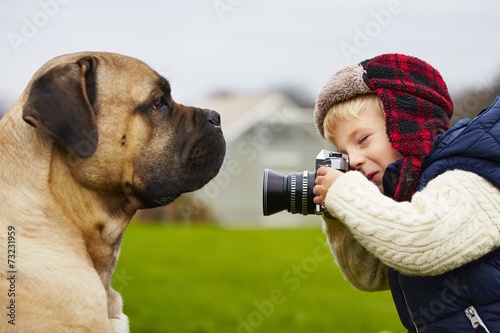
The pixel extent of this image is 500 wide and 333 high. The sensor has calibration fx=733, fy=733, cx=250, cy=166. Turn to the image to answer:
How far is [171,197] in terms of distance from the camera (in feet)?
10.3

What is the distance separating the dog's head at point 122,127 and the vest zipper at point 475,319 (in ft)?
4.03

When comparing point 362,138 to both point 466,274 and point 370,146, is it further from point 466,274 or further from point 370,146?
point 466,274

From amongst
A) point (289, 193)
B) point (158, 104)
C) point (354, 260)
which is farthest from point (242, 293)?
point (158, 104)

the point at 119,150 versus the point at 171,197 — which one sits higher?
the point at 119,150

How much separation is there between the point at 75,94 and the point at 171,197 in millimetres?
620

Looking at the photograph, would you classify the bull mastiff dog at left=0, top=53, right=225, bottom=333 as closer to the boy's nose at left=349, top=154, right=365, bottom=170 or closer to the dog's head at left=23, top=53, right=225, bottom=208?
the dog's head at left=23, top=53, right=225, bottom=208

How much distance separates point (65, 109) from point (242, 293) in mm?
5422

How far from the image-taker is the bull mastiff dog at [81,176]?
8.70ft

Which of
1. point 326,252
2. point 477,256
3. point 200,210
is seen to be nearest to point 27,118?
point 477,256

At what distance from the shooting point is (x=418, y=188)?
296cm

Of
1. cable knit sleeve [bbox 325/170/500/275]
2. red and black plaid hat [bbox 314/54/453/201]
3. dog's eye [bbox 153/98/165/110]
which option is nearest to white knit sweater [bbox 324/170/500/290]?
cable knit sleeve [bbox 325/170/500/275]

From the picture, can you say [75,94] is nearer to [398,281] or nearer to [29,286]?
[29,286]

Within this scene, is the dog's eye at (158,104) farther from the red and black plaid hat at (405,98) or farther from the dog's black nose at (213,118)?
the red and black plaid hat at (405,98)

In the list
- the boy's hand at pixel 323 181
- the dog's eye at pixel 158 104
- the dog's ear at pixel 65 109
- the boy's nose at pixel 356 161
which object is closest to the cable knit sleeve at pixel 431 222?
the boy's hand at pixel 323 181
